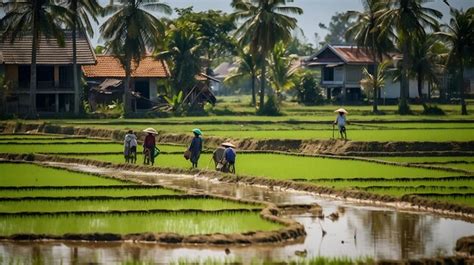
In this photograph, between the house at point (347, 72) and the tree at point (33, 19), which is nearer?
the tree at point (33, 19)

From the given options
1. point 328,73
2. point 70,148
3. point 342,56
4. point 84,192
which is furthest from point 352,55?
point 84,192

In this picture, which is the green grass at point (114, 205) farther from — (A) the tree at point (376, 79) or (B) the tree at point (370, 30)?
(A) the tree at point (376, 79)

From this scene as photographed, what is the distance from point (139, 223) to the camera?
17312 mm

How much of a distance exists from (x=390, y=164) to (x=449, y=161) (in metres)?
1.79

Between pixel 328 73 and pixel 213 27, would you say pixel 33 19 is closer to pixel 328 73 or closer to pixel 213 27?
pixel 213 27

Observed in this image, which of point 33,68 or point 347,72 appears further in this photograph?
point 347,72

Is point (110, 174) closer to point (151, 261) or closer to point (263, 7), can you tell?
point (151, 261)

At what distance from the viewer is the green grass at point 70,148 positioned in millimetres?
31578

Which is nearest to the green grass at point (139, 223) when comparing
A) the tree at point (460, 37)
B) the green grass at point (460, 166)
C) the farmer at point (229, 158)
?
the farmer at point (229, 158)

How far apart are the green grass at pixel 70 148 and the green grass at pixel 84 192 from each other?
972 cm

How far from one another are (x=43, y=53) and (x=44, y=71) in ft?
3.42

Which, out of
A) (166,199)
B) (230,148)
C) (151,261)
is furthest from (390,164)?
(151,261)

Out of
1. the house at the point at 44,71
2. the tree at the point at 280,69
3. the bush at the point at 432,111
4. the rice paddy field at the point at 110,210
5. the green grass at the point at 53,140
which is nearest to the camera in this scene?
the rice paddy field at the point at 110,210

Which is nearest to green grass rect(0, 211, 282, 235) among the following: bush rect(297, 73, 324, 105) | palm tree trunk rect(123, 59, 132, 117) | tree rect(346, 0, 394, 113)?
palm tree trunk rect(123, 59, 132, 117)
